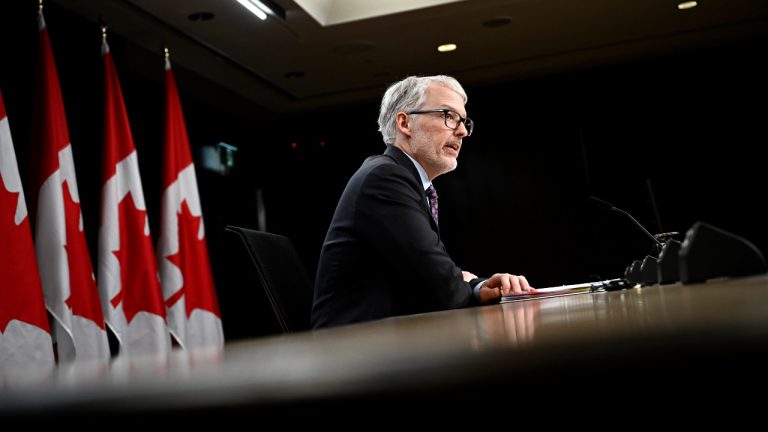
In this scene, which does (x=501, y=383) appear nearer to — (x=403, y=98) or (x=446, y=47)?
(x=403, y=98)

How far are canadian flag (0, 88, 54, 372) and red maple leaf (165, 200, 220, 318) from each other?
1.20 meters

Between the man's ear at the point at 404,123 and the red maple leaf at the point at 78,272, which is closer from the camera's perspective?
the man's ear at the point at 404,123

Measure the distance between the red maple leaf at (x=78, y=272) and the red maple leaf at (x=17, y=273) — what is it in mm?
284

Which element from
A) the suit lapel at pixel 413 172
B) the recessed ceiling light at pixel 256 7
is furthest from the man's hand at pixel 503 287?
the recessed ceiling light at pixel 256 7

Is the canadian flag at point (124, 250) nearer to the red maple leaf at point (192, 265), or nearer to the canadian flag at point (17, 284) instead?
the red maple leaf at point (192, 265)

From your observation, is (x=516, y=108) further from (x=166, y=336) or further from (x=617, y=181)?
(x=166, y=336)

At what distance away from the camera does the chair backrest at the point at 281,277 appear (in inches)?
81.6

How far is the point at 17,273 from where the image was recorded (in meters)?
3.26

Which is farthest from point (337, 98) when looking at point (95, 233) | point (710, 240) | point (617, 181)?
point (710, 240)

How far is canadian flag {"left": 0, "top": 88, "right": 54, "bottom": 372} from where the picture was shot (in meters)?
3.18

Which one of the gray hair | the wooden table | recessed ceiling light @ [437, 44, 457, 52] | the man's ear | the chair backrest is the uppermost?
recessed ceiling light @ [437, 44, 457, 52]

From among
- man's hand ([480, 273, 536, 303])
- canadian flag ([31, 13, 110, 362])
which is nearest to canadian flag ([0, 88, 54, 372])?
canadian flag ([31, 13, 110, 362])

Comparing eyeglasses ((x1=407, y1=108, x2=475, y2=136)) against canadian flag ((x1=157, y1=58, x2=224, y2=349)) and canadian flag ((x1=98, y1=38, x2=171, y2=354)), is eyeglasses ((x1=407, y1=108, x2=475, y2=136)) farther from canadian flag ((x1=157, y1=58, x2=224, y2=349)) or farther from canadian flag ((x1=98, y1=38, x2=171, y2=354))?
canadian flag ((x1=157, y1=58, x2=224, y2=349))

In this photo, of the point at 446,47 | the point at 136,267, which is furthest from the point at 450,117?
the point at 446,47
